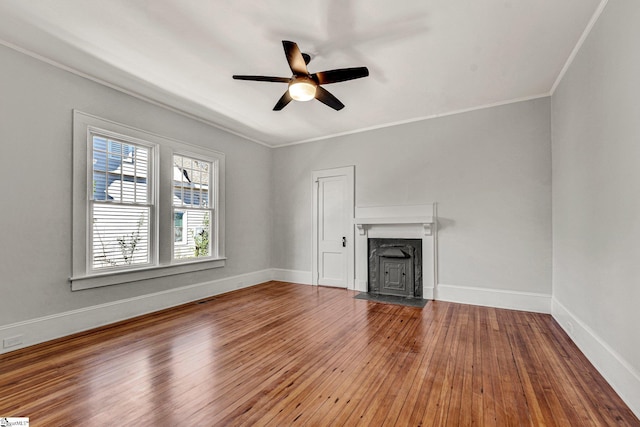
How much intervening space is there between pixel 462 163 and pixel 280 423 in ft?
14.0

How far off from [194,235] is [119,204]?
4.22 feet

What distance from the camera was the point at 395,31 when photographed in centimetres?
270

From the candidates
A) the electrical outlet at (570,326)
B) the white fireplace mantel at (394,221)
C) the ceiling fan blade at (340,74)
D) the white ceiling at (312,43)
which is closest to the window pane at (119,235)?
the white ceiling at (312,43)

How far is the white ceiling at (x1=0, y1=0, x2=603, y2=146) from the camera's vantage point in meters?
2.42

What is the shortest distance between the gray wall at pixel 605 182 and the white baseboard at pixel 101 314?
4930 millimetres

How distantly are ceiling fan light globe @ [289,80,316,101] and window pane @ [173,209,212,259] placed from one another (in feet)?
9.20

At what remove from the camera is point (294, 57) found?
2.59 meters

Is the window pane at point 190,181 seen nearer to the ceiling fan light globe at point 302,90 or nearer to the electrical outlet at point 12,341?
Answer: the electrical outlet at point 12,341

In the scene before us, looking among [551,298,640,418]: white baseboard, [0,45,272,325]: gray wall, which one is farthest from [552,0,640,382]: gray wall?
[0,45,272,325]: gray wall

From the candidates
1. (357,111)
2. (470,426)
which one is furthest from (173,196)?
(470,426)

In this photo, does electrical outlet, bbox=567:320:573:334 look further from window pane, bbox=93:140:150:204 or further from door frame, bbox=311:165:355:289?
window pane, bbox=93:140:150:204

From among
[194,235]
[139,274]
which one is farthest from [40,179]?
[194,235]

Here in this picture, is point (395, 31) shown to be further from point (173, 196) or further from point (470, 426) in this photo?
point (173, 196)

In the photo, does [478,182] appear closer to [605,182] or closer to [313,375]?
[605,182]
